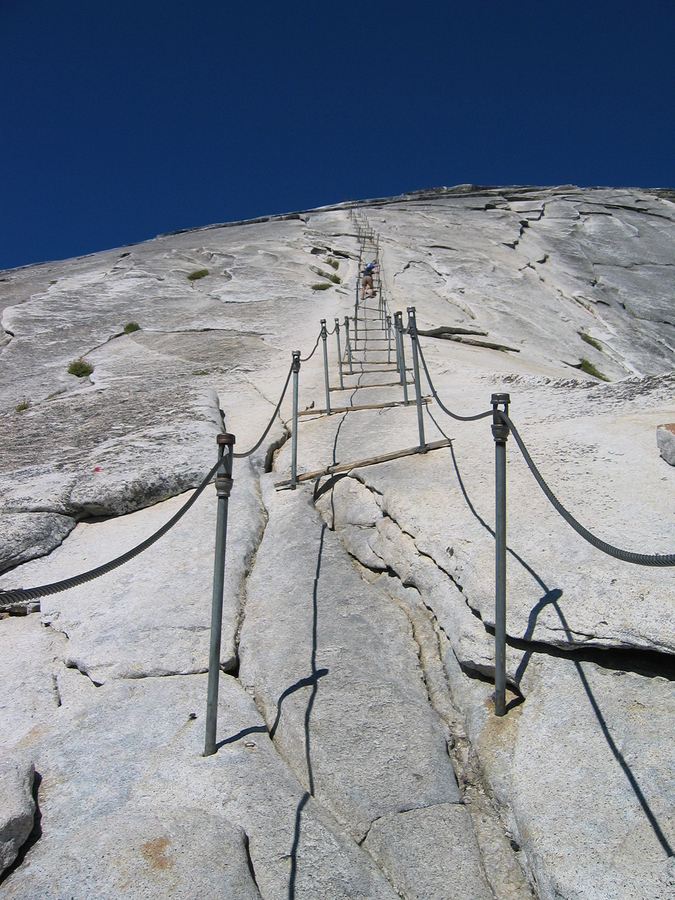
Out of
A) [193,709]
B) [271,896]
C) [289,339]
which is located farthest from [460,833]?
[289,339]

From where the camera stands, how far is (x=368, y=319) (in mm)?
14336

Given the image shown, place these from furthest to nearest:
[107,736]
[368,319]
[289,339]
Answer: [368,319], [289,339], [107,736]

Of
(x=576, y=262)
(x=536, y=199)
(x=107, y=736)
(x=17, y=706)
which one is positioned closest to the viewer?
(x=107, y=736)

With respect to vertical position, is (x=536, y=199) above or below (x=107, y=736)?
above

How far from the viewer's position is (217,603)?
3.32 meters

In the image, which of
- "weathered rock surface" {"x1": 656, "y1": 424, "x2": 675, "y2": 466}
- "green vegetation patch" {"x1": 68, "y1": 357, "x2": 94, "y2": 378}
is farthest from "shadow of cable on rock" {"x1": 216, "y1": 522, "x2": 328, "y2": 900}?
"green vegetation patch" {"x1": 68, "y1": 357, "x2": 94, "y2": 378}

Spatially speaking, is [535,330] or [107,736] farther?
[535,330]

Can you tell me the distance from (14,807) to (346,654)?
1828 mm

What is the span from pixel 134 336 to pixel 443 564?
10.6 m

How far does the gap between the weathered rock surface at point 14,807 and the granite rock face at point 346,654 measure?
0.02 m

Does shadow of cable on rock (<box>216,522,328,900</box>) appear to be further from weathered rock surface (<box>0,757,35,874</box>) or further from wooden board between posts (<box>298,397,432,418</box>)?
wooden board between posts (<box>298,397,432,418</box>)

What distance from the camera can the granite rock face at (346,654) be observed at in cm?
265

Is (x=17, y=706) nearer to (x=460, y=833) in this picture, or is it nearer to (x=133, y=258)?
(x=460, y=833)

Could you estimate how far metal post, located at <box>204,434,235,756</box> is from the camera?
322 centimetres
